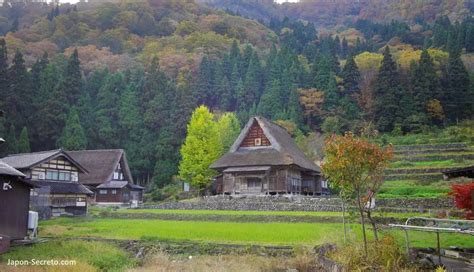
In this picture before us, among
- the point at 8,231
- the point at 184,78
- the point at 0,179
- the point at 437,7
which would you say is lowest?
the point at 8,231

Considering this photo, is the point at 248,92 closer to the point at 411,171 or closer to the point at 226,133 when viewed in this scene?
the point at 226,133

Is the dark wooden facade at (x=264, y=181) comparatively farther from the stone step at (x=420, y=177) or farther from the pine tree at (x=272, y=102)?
the pine tree at (x=272, y=102)

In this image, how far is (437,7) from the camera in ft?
359

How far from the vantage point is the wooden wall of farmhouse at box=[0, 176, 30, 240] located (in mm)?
17281

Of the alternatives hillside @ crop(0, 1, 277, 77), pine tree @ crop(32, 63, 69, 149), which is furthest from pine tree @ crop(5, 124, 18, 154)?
hillside @ crop(0, 1, 277, 77)

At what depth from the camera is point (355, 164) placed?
11633mm

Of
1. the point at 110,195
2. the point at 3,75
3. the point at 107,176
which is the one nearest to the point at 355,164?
the point at 107,176

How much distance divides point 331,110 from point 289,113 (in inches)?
211

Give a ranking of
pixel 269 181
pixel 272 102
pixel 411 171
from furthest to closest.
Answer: pixel 272 102, pixel 411 171, pixel 269 181

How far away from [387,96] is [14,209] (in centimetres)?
4533

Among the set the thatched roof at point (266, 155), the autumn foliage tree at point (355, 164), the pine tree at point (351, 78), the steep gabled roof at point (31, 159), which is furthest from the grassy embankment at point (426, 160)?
the steep gabled roof at point (31, 159)

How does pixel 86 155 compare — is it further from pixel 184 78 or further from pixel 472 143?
pixel 472 143

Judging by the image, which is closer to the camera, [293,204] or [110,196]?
[293,204]

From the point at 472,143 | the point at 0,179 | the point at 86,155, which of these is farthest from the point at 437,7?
the point at 0,179
